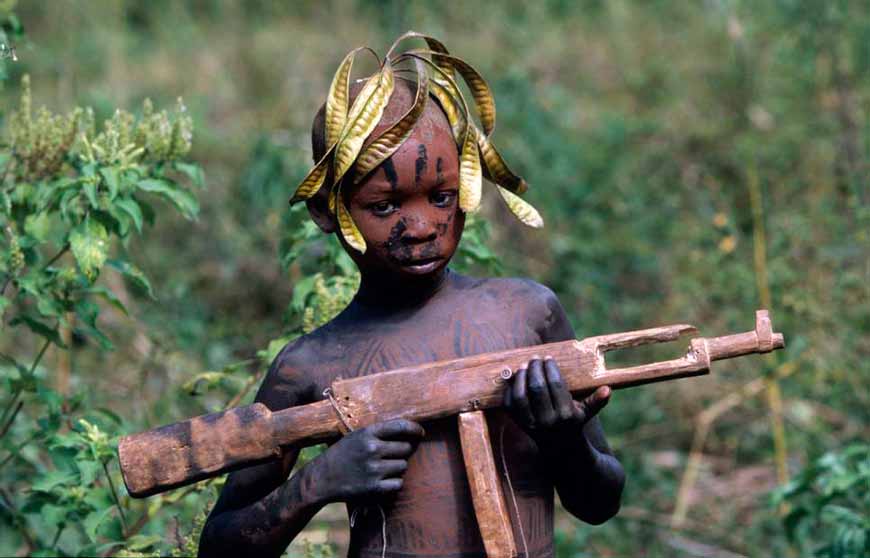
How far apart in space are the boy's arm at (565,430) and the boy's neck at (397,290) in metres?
0.26

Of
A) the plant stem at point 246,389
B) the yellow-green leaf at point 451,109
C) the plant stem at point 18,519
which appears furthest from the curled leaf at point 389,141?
the plant stem at point 18,519

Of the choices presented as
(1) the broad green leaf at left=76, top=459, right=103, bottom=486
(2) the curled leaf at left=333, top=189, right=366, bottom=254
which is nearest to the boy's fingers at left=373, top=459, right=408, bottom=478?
(2) the curled leaf at left=333, top=189, right=366, bottom=254

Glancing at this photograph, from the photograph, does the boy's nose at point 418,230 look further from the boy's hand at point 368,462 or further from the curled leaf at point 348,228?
the boy's hand at point 368,462

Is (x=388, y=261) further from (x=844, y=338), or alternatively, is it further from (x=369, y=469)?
(x=844, y=338)

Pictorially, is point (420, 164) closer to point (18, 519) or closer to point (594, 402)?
point (594, 402)

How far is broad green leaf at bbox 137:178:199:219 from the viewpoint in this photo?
11.9 feet

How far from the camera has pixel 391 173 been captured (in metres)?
2.86

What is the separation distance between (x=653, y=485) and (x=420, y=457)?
Result: 316 cm

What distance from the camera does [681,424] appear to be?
6.22 meters

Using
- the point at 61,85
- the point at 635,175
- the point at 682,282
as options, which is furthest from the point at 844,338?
the point at 61,85

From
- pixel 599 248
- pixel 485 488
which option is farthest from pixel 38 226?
pixel 599 248

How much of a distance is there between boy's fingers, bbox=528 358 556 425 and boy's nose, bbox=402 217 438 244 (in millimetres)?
391

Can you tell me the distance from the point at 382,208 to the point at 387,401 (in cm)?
40

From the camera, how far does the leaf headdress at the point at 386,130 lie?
286cm
